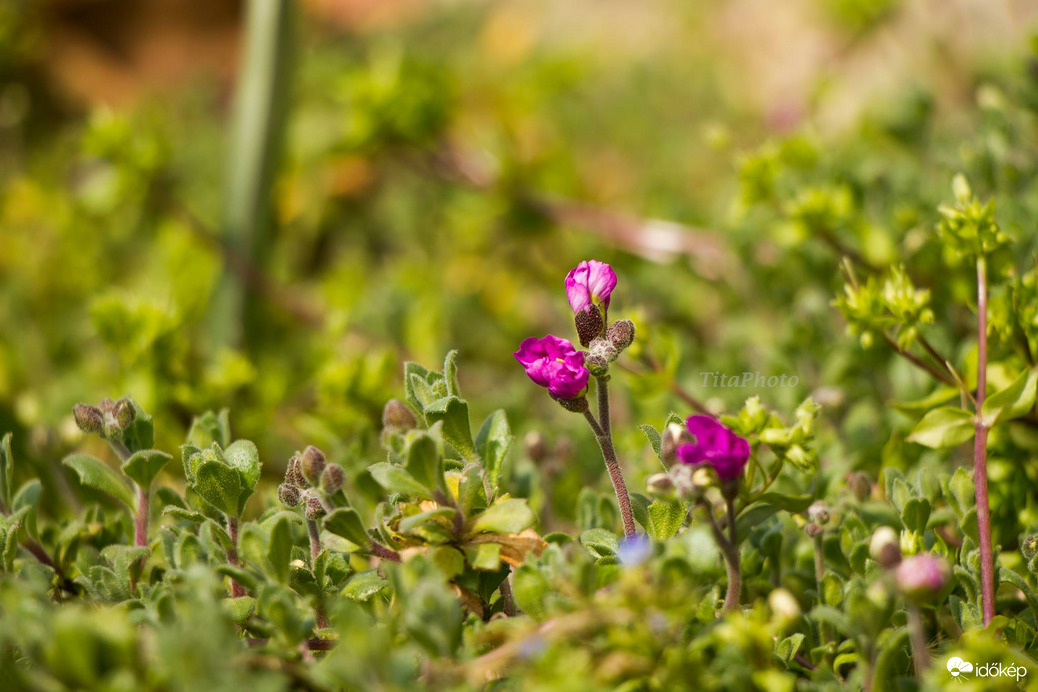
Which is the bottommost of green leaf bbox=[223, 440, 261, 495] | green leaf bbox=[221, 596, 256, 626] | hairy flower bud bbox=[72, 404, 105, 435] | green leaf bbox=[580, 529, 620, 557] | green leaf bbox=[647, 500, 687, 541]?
green leaf bbox=[221, 596, 256, 626]

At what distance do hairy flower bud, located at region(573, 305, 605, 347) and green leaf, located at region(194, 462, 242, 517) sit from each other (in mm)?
359

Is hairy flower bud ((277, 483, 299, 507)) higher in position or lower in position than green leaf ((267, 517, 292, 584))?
higher

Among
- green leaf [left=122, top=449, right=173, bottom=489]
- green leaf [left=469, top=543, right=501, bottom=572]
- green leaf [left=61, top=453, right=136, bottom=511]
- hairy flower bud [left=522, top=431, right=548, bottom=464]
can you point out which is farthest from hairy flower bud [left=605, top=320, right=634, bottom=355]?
green leaf [left=61, top=453, right=136, bottom=511]

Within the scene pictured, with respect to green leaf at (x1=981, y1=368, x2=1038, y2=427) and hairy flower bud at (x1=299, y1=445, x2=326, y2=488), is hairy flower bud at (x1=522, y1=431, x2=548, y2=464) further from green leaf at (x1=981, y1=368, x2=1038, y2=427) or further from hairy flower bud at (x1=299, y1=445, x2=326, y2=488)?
green leaf at (x1=981, y1=368, x2=1038, y2=427)

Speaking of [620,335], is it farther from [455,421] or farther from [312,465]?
[312,465]

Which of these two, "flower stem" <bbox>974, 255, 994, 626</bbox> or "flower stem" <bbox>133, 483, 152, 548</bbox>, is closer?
"flower stem" <bbox>974, 255, 994, 626</bbox>

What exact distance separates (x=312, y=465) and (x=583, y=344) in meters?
0.29

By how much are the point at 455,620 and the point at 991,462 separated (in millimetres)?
729

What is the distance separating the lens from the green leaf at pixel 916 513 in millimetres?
881

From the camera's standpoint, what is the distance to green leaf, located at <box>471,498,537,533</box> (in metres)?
0.76

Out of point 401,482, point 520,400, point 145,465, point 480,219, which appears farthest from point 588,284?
point 480,219

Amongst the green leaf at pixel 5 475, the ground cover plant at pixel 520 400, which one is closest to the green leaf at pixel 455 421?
the ground cover plant at pixel 520 400

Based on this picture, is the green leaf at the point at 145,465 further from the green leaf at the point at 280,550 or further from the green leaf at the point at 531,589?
the green leaf at the point at 531,589

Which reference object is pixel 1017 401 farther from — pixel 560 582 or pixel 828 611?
pixel 560 582
